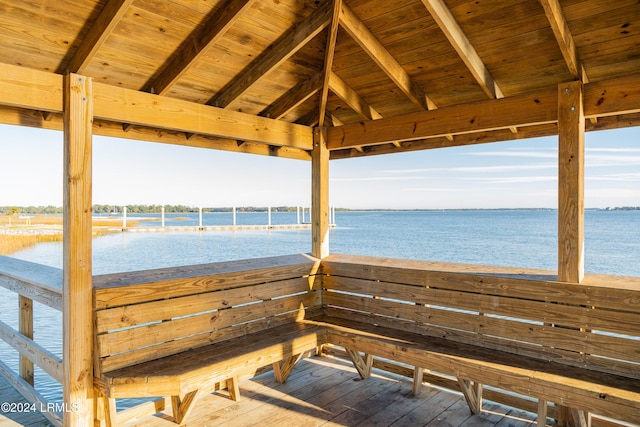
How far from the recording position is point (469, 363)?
2.46 meters

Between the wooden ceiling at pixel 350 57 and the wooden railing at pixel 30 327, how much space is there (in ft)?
3.47

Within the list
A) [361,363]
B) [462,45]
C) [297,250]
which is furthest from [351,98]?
[297,250]

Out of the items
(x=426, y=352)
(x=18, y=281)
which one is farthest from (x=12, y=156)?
(x=426, y=352)

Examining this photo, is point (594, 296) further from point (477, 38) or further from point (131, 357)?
point (131, 357)

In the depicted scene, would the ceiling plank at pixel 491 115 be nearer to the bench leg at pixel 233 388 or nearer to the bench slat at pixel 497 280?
the bench slat at pixel 497 280

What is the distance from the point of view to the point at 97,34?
6.94 feet

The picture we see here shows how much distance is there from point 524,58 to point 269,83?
1862 millimetres

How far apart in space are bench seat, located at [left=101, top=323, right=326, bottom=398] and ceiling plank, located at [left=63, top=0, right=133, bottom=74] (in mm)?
1772

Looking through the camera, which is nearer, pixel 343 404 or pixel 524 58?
pixel 524 58

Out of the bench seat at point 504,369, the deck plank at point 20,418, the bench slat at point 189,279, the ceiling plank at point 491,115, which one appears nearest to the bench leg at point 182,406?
the bench slat at point 189,279

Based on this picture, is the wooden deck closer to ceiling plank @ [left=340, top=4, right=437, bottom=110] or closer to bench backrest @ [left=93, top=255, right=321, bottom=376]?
bench backrest @ [left=93, top=255, right=321, bottom=376]

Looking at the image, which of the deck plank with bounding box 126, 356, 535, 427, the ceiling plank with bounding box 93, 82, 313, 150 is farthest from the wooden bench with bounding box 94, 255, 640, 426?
the ceiling plank with bounding box 93, 82, 313, 150

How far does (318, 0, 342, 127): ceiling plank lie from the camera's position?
8.06 feet

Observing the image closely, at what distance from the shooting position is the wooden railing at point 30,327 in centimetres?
248
